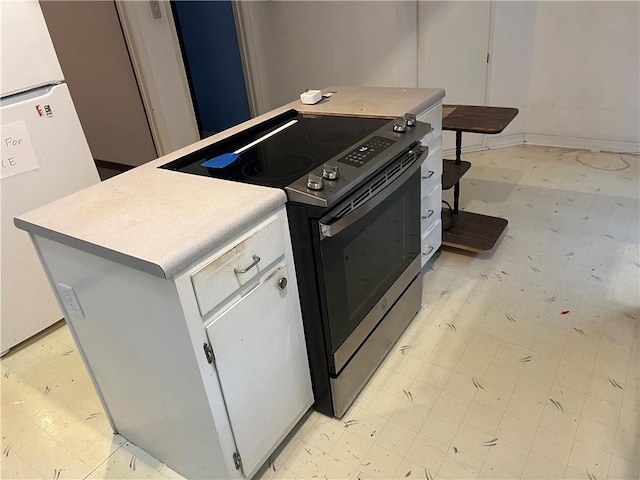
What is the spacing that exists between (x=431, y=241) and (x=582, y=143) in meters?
2.13

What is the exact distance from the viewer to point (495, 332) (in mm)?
2074

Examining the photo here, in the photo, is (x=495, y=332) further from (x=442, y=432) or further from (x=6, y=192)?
(x=6, y=192)

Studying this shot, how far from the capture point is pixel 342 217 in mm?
1402

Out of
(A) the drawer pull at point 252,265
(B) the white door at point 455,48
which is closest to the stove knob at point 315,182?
(A) the drawer pull at point 252,265

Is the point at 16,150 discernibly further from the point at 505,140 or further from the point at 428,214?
the point at 505,140

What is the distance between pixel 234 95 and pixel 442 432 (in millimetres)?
3559

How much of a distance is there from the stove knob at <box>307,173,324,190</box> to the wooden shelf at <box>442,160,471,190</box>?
1.30 m

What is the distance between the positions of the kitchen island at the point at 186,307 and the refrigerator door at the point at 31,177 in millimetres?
727

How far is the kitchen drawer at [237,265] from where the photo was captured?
1155 mm

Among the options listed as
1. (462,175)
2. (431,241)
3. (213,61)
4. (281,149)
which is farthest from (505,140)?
(281,149)

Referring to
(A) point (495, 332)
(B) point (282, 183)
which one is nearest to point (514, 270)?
(A) point (495, 332)

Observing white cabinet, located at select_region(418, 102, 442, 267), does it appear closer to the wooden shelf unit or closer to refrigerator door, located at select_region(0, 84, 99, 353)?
the wooden shelf unit

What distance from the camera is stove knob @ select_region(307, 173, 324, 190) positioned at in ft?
4.36

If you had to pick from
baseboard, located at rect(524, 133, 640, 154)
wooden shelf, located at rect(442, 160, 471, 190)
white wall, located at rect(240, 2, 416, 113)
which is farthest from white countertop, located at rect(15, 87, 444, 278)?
baseboard, located at rect(524, 133, 640, 154)
